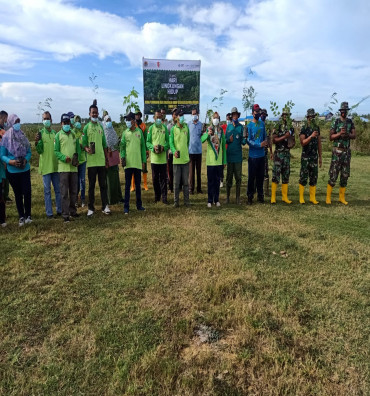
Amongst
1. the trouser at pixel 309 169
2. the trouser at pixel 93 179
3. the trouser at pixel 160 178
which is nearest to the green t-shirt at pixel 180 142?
the trouser at pixel 160 178

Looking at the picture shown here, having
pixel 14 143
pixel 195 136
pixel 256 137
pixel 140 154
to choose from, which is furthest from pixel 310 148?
pixel 14 143

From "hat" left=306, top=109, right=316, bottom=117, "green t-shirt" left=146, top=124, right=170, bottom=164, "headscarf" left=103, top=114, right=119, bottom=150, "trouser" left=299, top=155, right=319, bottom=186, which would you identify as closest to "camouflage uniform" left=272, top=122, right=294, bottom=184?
"trouser" left=299, top=155, right=319, bottom=186

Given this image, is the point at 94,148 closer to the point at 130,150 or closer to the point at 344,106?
the point at 130,150

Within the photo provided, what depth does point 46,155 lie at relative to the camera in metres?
5.97

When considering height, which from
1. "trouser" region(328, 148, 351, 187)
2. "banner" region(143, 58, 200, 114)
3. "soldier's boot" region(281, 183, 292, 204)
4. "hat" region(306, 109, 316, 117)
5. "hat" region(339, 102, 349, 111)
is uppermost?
"banner" region(143, 58, 200, 114)

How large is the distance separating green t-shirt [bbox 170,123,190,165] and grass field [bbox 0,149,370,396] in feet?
5.96

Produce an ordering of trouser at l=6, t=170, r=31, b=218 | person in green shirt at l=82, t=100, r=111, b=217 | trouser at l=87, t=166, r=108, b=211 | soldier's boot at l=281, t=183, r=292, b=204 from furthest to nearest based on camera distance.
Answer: soldier's boot at l=281, t=183, r=292, b=204
trouser at l=87, t=166, r=108, b=211
person in green shirt at l=82, t=100, r=111, b=217
trouser at l=6, t=170, r=31, b=218

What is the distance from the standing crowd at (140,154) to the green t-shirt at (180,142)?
21mm

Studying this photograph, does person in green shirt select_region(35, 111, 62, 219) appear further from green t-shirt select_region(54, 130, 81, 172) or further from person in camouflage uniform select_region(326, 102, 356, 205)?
person in camouflage uniform select_region(326, 102, 356, 205)

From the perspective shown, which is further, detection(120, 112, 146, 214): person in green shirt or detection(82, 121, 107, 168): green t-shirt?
detection(120, 112, 146, 214): person in green shirt

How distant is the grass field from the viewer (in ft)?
7.44

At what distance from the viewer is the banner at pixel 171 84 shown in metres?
13.7

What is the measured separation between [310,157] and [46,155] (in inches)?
221

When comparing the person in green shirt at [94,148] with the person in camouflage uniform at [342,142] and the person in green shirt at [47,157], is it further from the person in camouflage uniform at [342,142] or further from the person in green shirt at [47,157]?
the person in camouflage uniform at [342,142]
